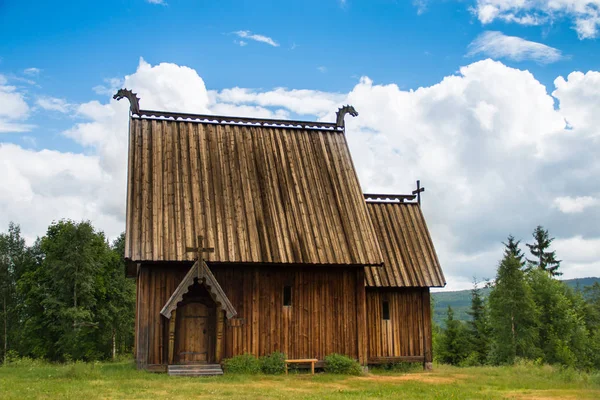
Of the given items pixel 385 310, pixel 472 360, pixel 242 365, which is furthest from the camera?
pixel 472 360

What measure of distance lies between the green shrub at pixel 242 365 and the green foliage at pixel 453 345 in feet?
128

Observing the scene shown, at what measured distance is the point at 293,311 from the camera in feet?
77.9

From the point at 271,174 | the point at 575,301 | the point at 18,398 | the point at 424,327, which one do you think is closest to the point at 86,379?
the point at 18,398

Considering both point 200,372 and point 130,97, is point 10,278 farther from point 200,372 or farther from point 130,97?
point 200,372

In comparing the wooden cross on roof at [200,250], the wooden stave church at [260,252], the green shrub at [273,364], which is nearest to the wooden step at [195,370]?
the wooden stave church at [260,252]

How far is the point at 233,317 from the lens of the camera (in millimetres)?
22781

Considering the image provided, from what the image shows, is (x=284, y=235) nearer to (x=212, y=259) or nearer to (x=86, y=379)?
(x=212, y=259)

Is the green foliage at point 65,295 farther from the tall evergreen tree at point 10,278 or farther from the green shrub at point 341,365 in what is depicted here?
the green shrub at point 341,365

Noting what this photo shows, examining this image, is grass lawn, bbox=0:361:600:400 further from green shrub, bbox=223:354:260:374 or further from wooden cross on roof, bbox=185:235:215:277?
wooden cross on roof, bbox=185:235:215:277

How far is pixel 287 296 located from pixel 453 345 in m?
39.0

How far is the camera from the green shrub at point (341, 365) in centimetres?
2342

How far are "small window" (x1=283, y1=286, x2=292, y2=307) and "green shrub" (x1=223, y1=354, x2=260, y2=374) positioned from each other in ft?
7.93

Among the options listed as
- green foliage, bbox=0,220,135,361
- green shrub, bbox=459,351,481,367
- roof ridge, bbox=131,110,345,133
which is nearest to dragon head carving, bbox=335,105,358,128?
roof ridge, bbox=131,110,345,133

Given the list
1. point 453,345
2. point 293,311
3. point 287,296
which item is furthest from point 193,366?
point 453,345
